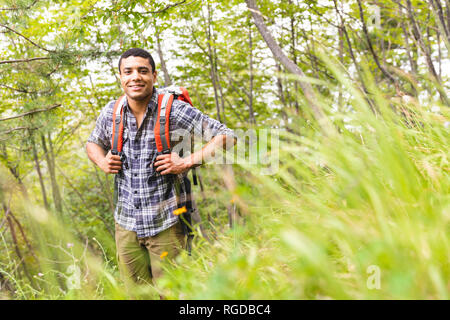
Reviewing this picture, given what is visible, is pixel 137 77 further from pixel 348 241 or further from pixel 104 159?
pixel 348 241

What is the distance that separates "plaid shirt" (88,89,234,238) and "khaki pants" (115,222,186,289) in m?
0.06

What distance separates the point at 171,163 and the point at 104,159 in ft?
2.14

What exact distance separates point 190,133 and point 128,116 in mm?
523

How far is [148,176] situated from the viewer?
8.25 feet

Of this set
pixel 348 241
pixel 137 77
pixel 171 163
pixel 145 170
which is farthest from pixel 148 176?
pixel 348 241

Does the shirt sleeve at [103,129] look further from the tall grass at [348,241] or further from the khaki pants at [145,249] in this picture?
the tall grass at [348,241]

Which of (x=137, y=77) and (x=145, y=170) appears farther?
(x=137, y=77)

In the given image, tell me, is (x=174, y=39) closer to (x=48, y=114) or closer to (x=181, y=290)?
(x=48, y=114)

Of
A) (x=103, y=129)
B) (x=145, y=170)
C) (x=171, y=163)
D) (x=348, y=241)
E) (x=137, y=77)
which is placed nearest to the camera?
(x=348, y=241)

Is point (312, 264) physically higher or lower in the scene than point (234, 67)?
lower

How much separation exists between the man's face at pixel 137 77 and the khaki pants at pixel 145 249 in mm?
1087

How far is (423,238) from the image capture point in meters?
0.72
